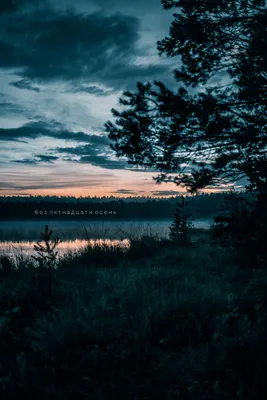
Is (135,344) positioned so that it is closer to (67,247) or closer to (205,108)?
(205,108)

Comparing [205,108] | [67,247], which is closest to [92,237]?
[67,247]

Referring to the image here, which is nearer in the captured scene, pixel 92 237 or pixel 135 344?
pixel 135 344

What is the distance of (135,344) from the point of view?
4301 millimetres

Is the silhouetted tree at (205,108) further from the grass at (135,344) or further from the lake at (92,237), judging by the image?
the lake at (92,237)

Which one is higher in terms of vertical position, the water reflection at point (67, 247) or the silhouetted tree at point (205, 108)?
the silhouetted tree at point (205, 108)

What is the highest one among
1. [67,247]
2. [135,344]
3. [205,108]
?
[205,108]

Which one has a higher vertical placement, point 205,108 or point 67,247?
point 205,108

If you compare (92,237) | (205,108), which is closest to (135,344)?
(205,108)

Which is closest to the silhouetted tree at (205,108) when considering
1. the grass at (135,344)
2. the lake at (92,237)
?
the grass at (135,344)

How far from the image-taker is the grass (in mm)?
3479

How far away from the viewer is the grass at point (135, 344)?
3.48m

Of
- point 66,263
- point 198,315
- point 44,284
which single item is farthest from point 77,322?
point 66,263

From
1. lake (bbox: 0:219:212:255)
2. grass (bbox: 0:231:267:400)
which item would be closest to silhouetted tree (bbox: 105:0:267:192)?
grass (bbox: 0:231:267:400)

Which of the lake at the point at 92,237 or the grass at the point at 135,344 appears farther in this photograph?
the lake at the point at 92,237
